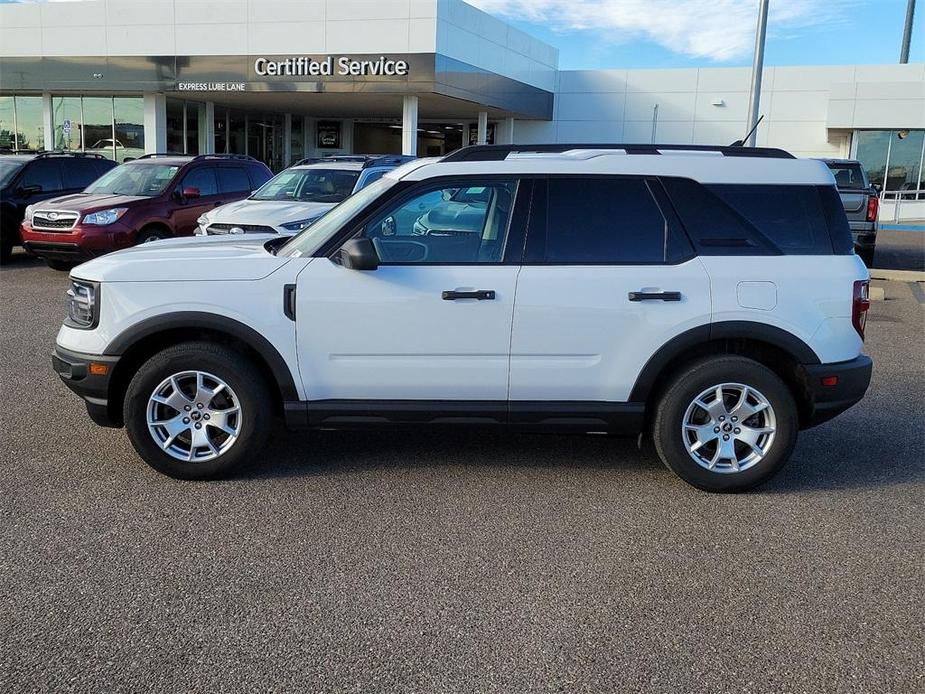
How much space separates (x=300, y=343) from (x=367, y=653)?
2059mm

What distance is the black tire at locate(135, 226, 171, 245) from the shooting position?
12891 millimetres

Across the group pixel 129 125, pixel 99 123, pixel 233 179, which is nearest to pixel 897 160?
pixel 233 179

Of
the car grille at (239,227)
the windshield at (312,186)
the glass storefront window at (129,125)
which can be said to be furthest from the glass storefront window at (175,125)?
the car grille at (239,227)

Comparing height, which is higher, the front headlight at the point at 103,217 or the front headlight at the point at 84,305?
the front headlight at the point at 103,217

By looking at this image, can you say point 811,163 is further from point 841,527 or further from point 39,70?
point 39,70

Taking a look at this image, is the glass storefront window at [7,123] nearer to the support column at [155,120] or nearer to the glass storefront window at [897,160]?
the support column at [155,120]

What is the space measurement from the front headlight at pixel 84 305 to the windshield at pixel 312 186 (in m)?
7.02

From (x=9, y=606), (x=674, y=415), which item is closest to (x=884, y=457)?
(x=674, y=415)

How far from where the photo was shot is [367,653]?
3.25m

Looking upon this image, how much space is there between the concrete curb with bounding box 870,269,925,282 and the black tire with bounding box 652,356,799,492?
11.1 m

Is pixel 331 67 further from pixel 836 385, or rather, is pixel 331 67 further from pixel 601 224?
pixel 836 385

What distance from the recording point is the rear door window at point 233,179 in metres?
14.3

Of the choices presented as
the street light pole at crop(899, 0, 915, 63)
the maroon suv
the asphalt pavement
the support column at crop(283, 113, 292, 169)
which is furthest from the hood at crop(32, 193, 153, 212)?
the street light pole at crop(899, 0, 915, 63)

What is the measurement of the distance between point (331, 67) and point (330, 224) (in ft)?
83.9
